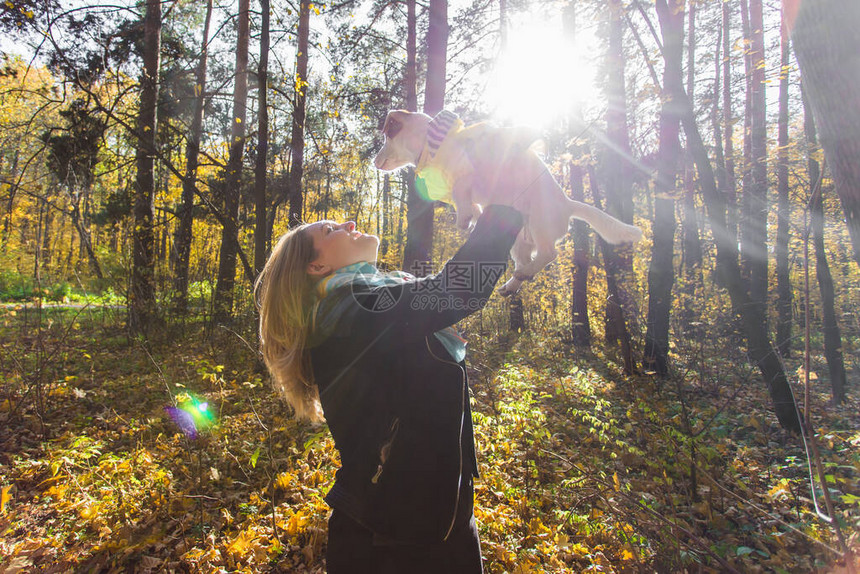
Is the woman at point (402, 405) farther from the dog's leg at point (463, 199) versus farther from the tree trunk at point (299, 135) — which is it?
the tree trunk at point (299, 135)

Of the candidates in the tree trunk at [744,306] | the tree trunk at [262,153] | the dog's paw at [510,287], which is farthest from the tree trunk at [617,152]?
the dog's paw at [510,287]

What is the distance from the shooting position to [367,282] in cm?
134

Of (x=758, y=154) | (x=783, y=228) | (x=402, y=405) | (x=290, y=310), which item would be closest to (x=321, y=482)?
(x=290, y=310)

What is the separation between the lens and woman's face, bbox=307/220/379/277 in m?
1.54

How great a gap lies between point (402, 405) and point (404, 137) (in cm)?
115

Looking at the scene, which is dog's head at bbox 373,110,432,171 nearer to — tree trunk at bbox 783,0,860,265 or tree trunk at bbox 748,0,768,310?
tree trunk at bbox 783,0,860,265

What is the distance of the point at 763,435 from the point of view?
5977 mm

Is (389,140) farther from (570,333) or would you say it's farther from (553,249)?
(570,333)

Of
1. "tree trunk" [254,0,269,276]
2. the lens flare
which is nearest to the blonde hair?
the lens flare

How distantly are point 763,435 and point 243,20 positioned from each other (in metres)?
11.4

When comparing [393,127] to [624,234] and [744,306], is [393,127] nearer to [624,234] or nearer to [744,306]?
[624,234]

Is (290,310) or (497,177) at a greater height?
(497,177)

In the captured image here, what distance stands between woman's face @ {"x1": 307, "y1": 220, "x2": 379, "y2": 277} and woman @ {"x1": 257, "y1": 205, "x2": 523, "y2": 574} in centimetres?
16

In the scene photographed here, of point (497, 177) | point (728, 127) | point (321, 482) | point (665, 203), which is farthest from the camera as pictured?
point (728, 127)
